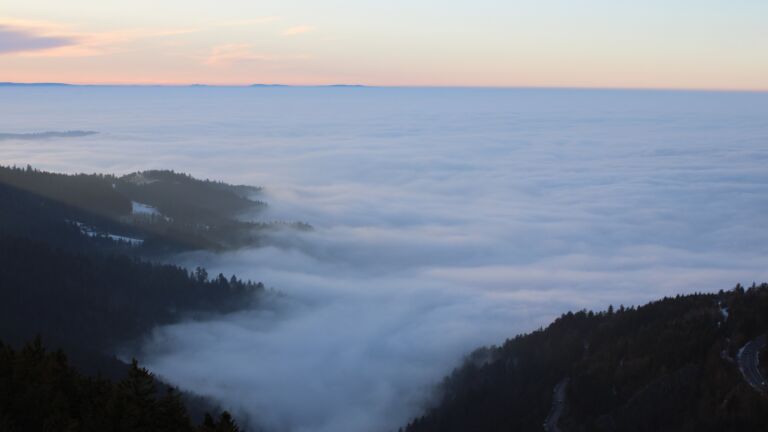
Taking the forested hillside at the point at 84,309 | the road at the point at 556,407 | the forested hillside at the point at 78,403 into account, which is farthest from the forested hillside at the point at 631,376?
the forested hillside at the point at 78,403

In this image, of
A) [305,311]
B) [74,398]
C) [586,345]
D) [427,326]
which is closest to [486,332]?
[427,326]

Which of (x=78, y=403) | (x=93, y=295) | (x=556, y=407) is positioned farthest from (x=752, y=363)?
(x=93, y=295)

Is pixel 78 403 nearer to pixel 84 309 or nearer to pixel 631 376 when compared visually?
pixel 631 376

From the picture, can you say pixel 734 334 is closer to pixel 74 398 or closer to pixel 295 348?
pixel 74 398

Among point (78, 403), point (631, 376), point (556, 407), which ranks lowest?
point (556, 407)

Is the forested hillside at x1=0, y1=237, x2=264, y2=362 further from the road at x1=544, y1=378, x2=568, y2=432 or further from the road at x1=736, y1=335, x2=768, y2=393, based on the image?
the road at x1=736, y1=335, x2=768, y2=393

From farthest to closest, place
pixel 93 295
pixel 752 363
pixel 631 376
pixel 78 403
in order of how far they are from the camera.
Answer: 1. pixel 93 295
2. pixel 631 376
3. pixel 752 363
4. pixel 78 403

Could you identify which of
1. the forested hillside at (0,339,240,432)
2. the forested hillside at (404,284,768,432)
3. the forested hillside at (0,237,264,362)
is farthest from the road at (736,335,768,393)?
the forested hillside at (0,237,264,362)
